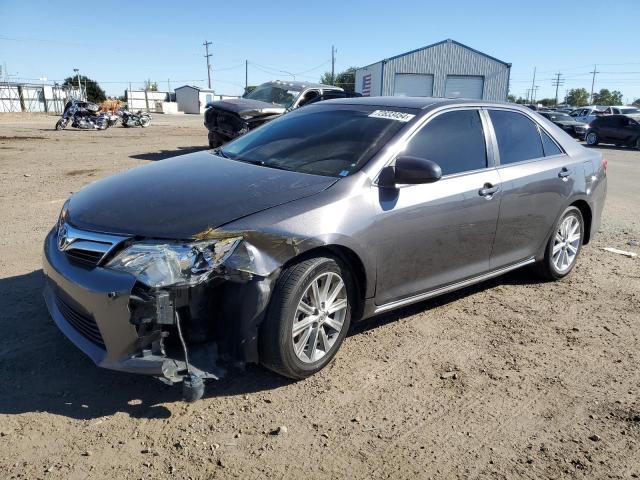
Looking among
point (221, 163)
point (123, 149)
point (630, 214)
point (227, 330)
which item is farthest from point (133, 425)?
point (123, 149)

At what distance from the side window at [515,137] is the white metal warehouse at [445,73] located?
3753 centimetres

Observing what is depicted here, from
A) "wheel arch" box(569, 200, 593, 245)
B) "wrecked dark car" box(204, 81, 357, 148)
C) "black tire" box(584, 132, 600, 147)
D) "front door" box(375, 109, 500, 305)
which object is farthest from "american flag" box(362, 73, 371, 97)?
"front door" box(375, 109, 500, 305)

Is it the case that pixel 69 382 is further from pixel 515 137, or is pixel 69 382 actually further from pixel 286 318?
pixel 515 137

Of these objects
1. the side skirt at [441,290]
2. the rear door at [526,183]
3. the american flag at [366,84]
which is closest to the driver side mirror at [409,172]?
the side skirt at [441,290]

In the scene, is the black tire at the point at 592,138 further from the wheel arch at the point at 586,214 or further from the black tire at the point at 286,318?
the black tire at the point at 286,318

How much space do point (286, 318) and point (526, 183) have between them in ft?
8.64

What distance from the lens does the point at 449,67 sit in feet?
136

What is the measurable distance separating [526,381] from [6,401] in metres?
3.10

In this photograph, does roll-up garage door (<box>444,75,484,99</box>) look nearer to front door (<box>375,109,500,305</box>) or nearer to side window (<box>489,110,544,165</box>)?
side window (<box>489,110,544,165</box>)

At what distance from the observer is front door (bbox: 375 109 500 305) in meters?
3.65

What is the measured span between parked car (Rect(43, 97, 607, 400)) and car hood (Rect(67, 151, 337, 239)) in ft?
0.04

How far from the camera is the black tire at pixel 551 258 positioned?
5.09 metres

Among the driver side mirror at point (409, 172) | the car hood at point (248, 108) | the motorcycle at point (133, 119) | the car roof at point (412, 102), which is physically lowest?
the motorcycle at point (133, 119)

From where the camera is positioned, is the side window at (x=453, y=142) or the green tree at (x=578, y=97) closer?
the side window at (x=453, y=142)
